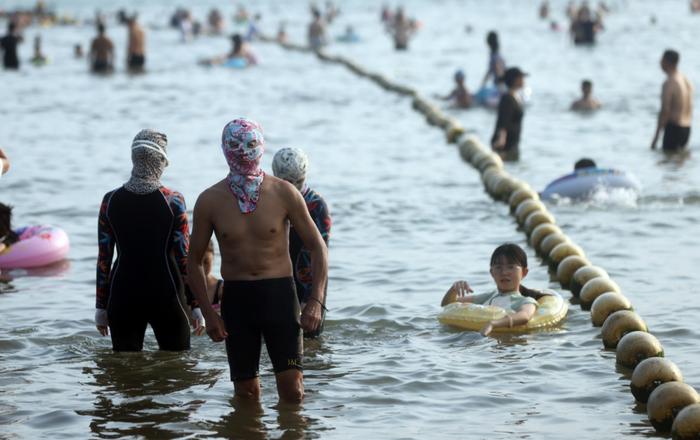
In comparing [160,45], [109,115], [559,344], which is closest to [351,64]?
[109,115]

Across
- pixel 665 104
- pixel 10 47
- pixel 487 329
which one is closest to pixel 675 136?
pixel 665 104

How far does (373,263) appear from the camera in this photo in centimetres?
1359

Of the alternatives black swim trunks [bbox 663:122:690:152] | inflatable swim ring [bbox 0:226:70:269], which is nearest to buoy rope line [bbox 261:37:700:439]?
black swim trunks [bbox 663:122:690:152]

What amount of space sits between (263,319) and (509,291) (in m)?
3.57

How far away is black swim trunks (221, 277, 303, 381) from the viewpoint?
730cm

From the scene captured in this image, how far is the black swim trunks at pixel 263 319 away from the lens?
287 inches

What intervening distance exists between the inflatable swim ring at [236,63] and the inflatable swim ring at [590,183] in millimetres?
27078

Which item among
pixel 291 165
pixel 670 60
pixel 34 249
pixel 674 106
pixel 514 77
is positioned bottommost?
pixel 34 249

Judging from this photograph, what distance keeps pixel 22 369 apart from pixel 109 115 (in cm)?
2041

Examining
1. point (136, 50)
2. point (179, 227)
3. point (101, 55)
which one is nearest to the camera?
point (179, 227)

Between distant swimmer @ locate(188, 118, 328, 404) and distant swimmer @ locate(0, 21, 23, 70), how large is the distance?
35.4 metres

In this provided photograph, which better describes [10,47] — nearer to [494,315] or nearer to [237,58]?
[237,58]

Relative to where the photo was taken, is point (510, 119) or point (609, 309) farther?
point (510, 119)

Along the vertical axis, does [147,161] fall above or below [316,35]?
below
